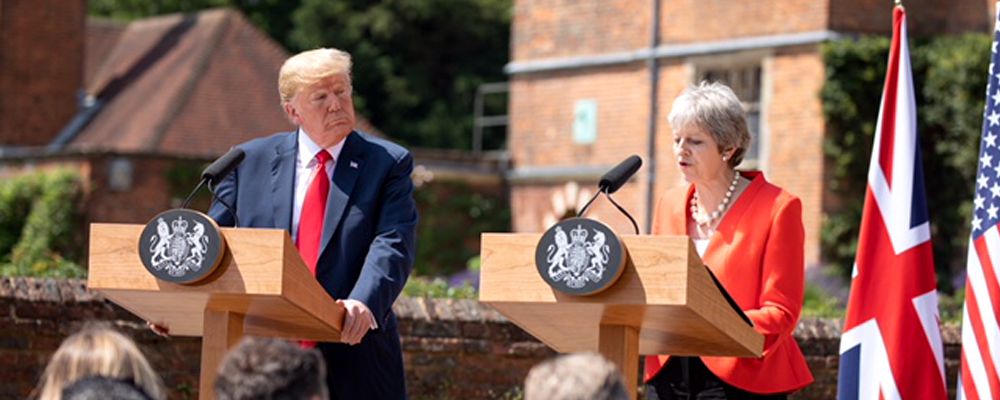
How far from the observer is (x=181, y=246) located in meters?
4.92

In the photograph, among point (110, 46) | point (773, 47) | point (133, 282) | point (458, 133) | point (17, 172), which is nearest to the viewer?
point (133, 282)

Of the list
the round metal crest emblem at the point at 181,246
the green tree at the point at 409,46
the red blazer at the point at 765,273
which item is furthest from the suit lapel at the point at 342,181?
the green tree at the point at 409,46

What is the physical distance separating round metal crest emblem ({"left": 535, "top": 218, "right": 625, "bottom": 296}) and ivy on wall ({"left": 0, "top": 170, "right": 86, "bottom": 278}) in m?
25.8

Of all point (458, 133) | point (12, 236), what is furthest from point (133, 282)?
point (458, 133)

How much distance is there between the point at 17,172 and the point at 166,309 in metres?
28.2

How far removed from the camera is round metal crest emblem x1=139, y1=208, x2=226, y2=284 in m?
4.89

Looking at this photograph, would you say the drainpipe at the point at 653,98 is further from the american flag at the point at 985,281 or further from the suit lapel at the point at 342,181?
the suit lapel at the point at 342,181

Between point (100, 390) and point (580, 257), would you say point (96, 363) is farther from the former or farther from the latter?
point (580, 257)

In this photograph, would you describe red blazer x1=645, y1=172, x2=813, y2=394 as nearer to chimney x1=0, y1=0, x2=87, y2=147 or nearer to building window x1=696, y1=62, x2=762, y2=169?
building window x1=696, y1=62, x2=762, y2=169

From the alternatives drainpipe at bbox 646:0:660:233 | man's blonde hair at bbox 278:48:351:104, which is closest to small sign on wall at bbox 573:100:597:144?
drainpipe at bbox 646:0:660:233

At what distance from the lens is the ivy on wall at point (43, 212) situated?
100 ft

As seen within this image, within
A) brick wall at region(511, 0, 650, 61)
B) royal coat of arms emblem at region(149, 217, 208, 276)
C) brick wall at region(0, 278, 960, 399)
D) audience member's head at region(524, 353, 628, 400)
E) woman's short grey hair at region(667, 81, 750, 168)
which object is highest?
brick wall at region(511, 0, 650, 61)

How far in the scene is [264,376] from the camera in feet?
13.0

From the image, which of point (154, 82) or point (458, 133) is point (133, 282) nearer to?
point (154, 82)
